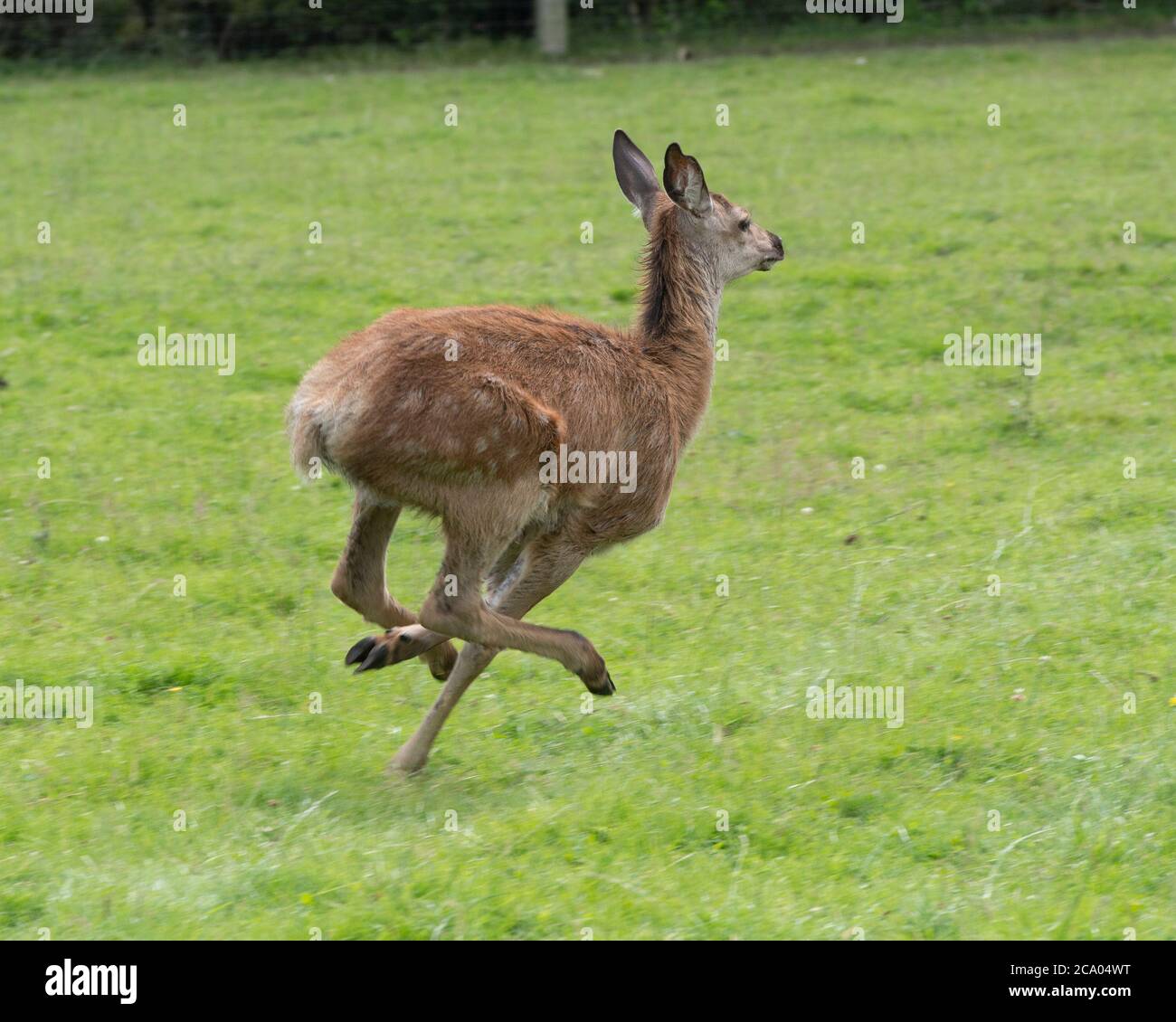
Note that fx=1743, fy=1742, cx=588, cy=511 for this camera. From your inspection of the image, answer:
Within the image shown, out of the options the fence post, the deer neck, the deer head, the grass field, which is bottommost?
the grass field

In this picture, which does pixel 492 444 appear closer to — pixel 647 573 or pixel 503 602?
pixel 503 602

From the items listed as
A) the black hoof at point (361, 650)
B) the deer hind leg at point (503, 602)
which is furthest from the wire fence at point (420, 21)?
the black hoof at point (361, 650)

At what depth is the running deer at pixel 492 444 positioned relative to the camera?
541 cm

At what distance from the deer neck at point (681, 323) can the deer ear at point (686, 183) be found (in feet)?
0.54

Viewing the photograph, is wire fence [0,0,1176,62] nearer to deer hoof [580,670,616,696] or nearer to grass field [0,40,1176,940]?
grass field [0,40,1176,940]

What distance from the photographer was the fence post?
66.5 ft

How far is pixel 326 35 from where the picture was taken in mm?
20609

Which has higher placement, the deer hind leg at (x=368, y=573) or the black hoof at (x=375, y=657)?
the deer hind leg at (x=368, y=573)

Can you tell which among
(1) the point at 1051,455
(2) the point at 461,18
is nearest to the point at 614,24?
(2) the point at 461,18

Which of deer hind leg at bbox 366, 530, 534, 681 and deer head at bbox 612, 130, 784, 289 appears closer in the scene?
deer hind leg at bbox 366, 530, 534, 681

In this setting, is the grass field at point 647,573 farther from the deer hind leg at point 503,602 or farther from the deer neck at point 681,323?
the deer neck at point 681,323

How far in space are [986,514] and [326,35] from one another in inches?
569

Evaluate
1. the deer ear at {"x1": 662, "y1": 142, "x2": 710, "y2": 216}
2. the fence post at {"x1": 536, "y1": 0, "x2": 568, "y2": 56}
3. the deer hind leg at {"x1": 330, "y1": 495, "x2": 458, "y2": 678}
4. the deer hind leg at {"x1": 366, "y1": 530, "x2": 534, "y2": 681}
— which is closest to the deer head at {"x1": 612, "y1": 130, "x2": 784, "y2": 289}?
the deer ear at {"x1": 662, "y1": 142, "x2": 710, "y2": 216}

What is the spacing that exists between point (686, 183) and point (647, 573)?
1934 millimetres
